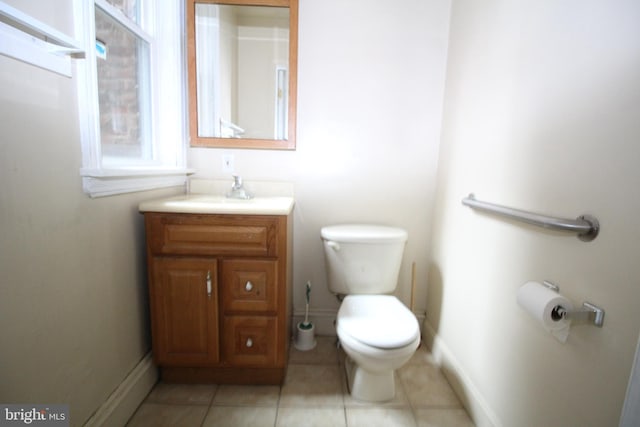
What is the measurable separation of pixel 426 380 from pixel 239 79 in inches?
73.3

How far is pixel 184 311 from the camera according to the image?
1.33 meters

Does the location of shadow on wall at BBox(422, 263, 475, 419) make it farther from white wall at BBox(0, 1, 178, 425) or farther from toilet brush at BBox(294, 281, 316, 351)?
white wall at BBox(0, 1, 178, 425)

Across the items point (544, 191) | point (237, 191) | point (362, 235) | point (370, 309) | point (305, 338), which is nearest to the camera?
point (544, 191)

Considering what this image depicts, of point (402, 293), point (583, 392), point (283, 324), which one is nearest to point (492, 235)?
point (583, 392)

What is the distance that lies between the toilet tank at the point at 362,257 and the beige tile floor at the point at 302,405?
1.51 ft

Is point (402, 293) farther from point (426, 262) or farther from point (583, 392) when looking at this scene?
point (583, 392)

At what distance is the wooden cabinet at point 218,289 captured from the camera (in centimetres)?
128

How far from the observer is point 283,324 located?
1359 mm

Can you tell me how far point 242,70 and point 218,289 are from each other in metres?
1.16

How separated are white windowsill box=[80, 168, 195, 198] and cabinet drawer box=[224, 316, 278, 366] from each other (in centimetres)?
68

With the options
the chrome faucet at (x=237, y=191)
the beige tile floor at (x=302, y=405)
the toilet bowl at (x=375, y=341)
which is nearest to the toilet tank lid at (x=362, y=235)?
the toilet bowl at (x=375, y=341)

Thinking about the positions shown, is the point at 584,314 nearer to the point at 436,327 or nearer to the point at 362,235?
the point at 362,235

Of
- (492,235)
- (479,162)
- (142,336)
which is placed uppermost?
(479,162)

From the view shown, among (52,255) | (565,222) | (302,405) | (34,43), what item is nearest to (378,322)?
(302,405)
